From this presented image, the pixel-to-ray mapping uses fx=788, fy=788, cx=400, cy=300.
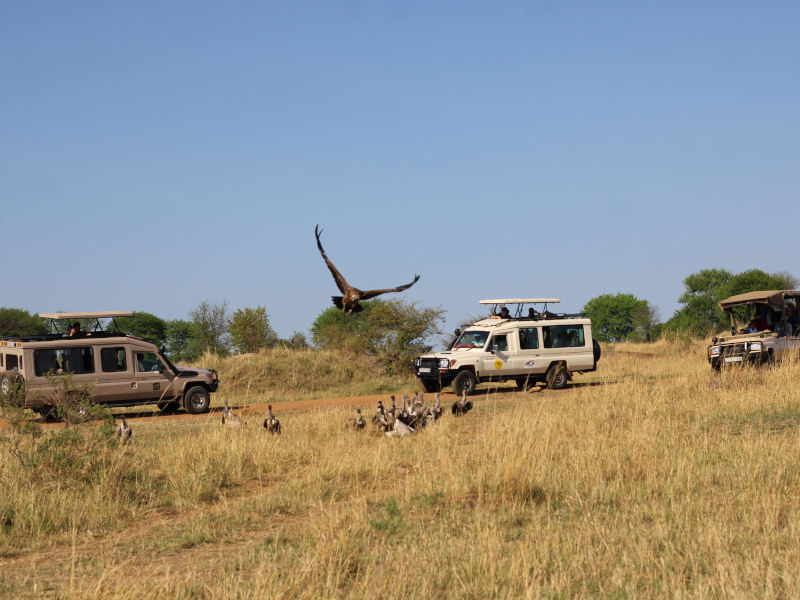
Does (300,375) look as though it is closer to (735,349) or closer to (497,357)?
(497,357)

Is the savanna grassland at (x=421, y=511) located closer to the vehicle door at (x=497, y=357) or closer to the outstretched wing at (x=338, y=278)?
the outstretched wing at (x=338, y=278)

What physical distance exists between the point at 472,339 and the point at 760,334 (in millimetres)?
8121

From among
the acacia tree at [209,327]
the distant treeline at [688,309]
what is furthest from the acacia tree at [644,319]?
the acacia tree at [209,327]

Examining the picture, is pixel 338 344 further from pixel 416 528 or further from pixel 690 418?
pixel 416 528

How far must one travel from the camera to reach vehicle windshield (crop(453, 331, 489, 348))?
22.7 meters

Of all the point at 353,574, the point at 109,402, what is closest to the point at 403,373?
the point at 109,402

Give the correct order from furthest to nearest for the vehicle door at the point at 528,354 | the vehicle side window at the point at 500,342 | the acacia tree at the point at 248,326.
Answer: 1. the acacia tree at the point at 248,326
2. the vehicle door at the point at 528,354
3. the vehicle side window at the point at 500,342

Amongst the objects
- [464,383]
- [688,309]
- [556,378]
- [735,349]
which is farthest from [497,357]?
[688,309]

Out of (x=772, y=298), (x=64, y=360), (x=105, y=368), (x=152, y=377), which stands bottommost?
(x=152, y=377)

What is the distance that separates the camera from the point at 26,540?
779cm

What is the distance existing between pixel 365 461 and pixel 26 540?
170 inches

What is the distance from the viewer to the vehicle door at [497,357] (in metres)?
22.2

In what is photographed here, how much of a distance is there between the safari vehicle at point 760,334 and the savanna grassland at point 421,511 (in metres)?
8.21

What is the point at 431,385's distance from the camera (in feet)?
74.7
